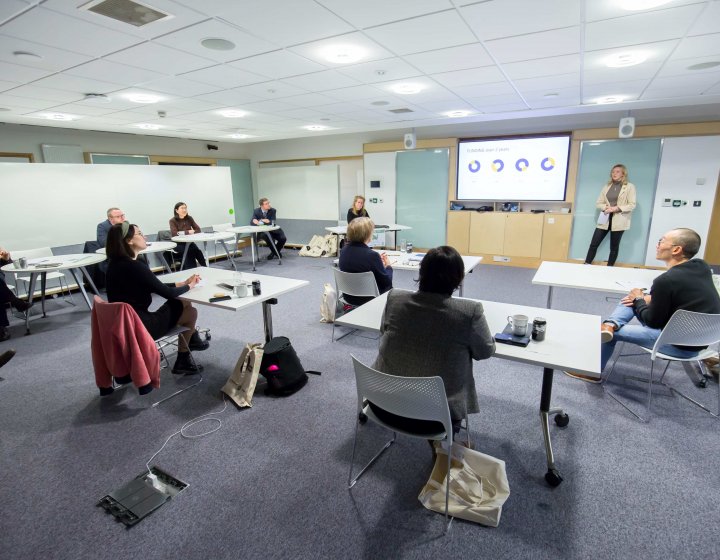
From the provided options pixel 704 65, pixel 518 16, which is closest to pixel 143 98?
pixel 518 16

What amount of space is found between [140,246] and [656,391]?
3936 millimetres

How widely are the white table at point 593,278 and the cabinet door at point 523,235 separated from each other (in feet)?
10.3

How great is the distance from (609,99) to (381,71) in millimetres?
3224

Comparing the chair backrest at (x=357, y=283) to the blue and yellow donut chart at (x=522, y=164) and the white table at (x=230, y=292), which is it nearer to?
the white table at (x=230, y=292)

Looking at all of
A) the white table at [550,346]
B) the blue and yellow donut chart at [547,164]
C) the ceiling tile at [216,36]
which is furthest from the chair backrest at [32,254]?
the blue and yellow donut chart at [547,164]

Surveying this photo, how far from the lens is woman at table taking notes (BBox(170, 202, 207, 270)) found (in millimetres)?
6207

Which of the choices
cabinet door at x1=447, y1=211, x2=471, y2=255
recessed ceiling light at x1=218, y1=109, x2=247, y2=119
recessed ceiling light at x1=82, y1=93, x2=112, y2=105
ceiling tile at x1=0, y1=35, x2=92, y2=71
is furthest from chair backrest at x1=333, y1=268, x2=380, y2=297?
cabinet door at x1=447, y1=211, x2=471, y2=255

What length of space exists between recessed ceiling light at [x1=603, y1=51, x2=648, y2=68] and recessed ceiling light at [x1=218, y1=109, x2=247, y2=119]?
419cm

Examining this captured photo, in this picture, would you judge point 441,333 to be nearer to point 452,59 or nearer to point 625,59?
point 452,59

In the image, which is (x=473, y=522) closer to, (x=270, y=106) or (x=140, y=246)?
(x=140, y=246)

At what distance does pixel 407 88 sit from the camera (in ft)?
13.2

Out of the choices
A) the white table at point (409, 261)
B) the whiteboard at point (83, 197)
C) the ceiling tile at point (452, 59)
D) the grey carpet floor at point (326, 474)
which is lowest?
the grey carpet floor at point (326, 474)

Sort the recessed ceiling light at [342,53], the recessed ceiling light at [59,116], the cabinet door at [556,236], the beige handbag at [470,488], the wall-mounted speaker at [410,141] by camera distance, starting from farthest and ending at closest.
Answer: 1. the wall-mounted speaker at [410,141]
2. the cabinet door at [556,236]
3. the recessed ceiling light at [59,116]
4. the recessed ceiling light at [342,53]
5. the beige handbag at [470,488]

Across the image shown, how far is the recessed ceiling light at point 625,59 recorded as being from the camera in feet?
9.70
